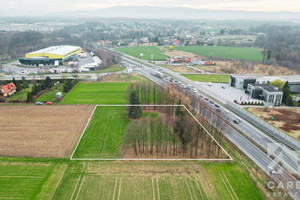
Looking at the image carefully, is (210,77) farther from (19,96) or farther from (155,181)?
(19,96)

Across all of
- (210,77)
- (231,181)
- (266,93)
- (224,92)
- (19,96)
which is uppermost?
(266,93)

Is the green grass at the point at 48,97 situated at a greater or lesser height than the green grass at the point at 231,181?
greater

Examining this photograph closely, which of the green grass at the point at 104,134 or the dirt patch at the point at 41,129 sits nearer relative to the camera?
the green grass at the point at 104,134

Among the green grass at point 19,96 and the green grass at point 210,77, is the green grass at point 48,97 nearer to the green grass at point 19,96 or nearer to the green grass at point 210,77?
the green grass at point 19,96

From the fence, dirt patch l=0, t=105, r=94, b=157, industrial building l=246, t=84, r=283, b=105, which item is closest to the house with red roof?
dirt patch l=0, t=105, r=94, b=157

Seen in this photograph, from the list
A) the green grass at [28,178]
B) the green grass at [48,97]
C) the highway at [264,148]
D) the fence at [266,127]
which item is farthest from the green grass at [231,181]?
the green grass at [48,97]

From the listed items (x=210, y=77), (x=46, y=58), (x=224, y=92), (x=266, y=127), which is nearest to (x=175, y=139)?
(x=266, y=127)
